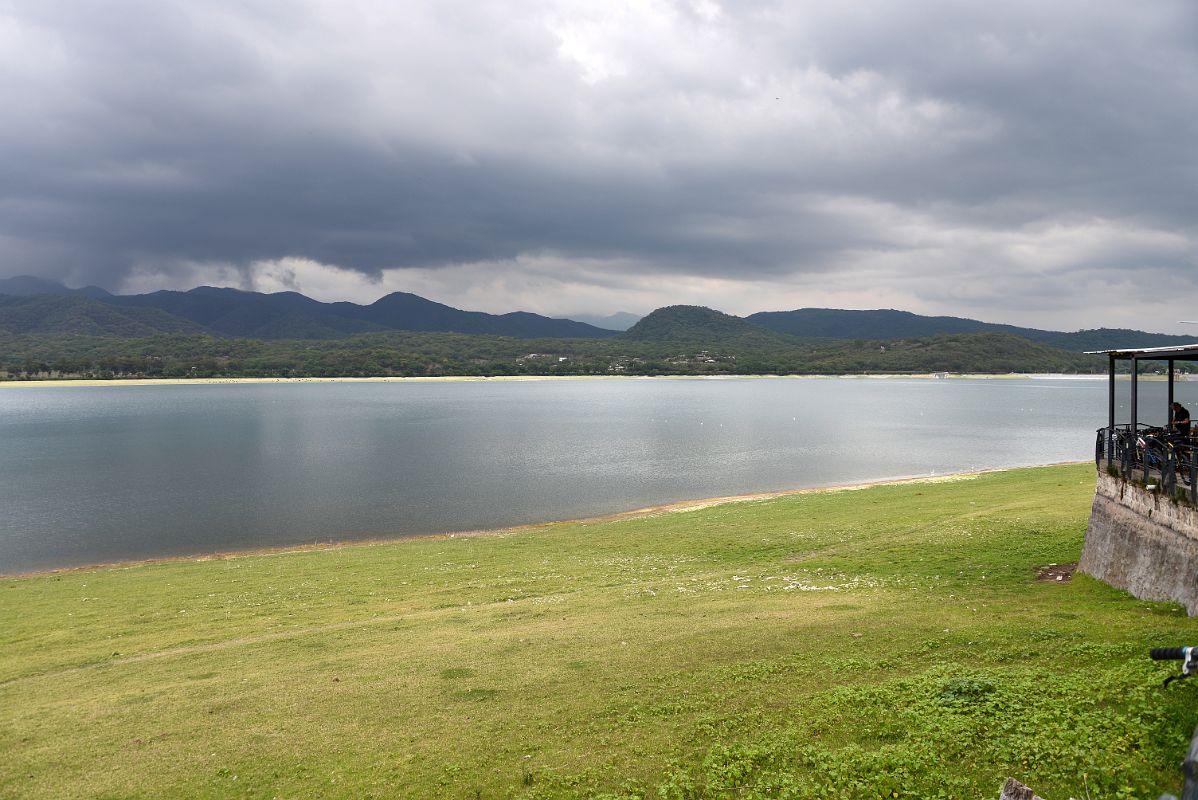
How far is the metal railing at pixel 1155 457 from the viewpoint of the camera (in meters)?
12.8

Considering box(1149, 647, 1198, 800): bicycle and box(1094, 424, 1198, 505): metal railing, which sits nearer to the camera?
box(1149, 647, 1198, 800): bicycle

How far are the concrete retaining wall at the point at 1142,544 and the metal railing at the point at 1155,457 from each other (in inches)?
12.3

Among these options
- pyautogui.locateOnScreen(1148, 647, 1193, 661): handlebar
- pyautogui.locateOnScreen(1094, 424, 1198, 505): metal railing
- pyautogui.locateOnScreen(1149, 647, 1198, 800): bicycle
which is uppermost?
pyautogui.locateOnScreen(1094, 424, 1198, 505): metal railing

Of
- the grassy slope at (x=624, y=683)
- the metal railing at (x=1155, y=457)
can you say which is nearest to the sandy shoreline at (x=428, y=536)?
the grassy slope at (x=624, y=683)

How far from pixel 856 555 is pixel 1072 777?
14800mm

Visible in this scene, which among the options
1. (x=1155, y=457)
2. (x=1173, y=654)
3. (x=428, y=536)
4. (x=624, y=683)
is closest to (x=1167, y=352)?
(x=1155, y=457)

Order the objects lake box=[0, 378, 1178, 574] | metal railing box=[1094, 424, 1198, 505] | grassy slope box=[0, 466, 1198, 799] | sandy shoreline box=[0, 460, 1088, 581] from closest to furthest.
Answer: grassy slope box=[0, 466, 1198, 799]
metal railing box=[1094, 424, 1198, 505]
sandy shoreline box=[0, 460, 1088, 581]
lake box=[0, 378, 1178, 574]

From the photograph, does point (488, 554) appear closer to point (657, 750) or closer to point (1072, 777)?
point (657, 750)

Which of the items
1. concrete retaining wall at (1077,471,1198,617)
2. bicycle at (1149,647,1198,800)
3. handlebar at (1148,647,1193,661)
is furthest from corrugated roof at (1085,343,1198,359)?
handlebar at (1148,647,1193,661)

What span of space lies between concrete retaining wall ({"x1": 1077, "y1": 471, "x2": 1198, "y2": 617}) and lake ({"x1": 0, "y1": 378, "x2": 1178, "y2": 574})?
2655cm

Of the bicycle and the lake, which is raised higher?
the bicycle

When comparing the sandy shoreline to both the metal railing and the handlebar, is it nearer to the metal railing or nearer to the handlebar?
the metal railing

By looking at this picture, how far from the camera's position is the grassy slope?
306 inches

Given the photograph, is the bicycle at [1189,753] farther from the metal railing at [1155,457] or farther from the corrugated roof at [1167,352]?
the corrugated roof at [1167,352]
